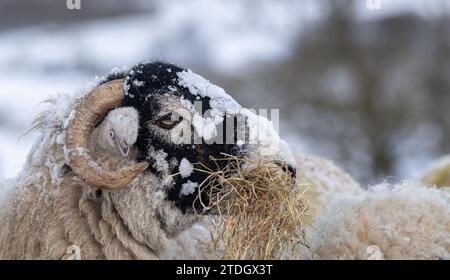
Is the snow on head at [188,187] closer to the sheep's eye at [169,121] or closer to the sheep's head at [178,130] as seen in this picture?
the sheep's head at [178,130]

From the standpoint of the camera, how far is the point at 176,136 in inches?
164

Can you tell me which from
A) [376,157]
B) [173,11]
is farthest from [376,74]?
[173,11]

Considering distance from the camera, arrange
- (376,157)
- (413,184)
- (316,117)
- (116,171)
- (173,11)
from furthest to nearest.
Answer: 1. (173,11)
2. (316,117)
3. (376,157)
4. (413,184)
5. (116,171)

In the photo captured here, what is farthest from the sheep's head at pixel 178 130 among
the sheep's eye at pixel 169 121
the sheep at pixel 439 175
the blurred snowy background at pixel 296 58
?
the blurred snowy background at pixel 296 58

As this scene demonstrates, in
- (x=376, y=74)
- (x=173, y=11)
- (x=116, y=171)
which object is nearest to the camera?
(x=116, y=171)

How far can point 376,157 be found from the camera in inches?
554

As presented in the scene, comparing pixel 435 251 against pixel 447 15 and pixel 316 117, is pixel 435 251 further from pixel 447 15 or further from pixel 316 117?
pixel 447 15

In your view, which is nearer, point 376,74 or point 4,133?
point 4,133

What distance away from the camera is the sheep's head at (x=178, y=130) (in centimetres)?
414

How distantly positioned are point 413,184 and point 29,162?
2.06 metres

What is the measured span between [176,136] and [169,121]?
0.08m

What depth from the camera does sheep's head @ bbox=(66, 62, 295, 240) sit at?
4145 millimetres

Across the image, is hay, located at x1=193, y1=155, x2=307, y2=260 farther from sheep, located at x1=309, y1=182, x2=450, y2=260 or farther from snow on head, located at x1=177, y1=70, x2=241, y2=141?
sheep, located at x1=309, y1=182, x2=450, y2=260

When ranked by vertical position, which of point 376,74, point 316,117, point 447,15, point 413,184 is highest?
point 447,15
